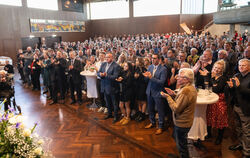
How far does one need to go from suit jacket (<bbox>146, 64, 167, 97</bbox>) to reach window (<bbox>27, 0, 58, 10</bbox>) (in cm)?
1691

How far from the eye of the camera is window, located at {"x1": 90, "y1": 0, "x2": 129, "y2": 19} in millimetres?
22609

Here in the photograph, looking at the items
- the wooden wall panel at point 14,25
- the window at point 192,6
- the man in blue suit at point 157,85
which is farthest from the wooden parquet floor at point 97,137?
the window at point 192,6

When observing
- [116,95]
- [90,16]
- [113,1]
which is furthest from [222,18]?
[90,16]

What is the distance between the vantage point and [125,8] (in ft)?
74.0

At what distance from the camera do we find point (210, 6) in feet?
70.7

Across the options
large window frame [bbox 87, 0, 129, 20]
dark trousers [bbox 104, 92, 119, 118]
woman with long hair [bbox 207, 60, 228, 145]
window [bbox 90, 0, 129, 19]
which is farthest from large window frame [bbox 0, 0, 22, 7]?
woman with long hair [bbox 207, 60, 228, 145]

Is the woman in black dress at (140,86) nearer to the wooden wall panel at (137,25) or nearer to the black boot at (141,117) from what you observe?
the black boot at (141,117)

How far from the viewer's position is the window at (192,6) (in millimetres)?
20688

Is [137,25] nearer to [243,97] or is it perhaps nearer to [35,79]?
[35,79]

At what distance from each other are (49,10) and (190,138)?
19.2m

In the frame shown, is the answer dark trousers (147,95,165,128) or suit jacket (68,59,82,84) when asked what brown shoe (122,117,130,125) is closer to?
dark trousers (147,95,165,128)

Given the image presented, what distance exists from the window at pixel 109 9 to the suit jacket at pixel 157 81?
20183mm

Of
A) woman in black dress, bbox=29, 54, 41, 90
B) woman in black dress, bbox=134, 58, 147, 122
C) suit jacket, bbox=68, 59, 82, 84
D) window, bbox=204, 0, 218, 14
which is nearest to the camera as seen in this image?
woman in black dress, bbox=134, 58, 147, 122

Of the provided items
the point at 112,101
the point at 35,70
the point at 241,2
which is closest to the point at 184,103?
the point at 112,101
